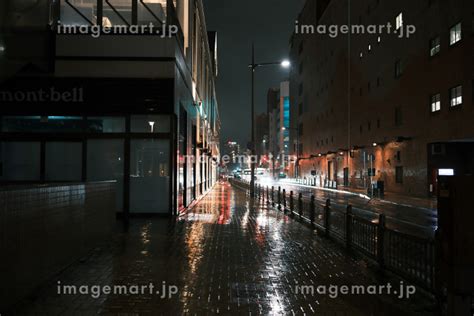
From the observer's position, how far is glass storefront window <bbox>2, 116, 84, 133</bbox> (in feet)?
55.1

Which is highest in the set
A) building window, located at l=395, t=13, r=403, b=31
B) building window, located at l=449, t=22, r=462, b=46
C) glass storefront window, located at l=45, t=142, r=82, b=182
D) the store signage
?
building window, located at l=395, t=13, r=403, b=31

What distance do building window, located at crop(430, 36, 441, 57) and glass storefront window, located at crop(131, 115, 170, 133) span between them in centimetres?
2324

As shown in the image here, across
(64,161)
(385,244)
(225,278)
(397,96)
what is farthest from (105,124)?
(397,96)

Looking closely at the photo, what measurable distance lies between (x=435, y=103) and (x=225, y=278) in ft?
97.7

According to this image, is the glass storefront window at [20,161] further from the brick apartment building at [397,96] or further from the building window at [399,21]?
the building window at [399,21]

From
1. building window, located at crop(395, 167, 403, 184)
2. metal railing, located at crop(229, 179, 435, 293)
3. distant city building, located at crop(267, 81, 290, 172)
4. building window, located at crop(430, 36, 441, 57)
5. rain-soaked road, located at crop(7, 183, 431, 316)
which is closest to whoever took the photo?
rain-soaked road, located at crop(7, 183, 431, 316)

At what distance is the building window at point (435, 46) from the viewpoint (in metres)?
32.5

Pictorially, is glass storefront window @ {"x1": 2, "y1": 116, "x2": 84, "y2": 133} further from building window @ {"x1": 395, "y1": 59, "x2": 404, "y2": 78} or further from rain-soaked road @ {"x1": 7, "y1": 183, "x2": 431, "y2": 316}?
building window @ {"x1": 395, "y1": 59, "x2": 404, "y2": 78}

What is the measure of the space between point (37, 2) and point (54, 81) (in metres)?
6.88

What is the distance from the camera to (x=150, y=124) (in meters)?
17.2

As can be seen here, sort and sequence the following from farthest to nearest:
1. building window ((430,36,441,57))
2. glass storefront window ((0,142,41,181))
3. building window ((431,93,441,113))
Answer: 1. building window ((431,93,441,113))
2. building window ((430,36,441,57))
3. glass storefront window ((0,142,41,181))

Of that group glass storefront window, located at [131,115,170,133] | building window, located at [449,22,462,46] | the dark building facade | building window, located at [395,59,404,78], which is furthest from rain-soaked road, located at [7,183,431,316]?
building window, located at [395,59,404,78]

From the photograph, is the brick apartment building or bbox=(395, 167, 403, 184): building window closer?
the brick apartment building

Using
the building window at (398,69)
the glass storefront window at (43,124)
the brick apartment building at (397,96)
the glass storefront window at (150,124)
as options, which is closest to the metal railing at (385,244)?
the glass storefront window at (150,124)
